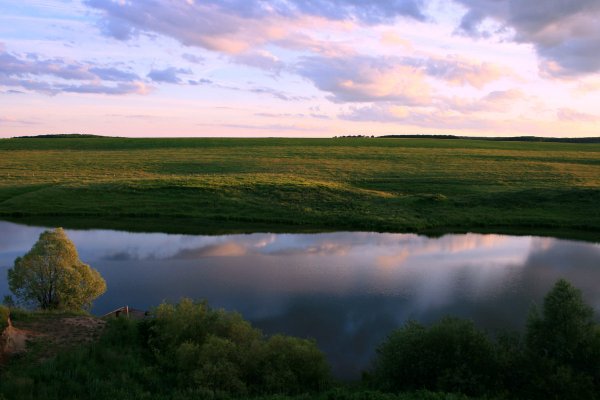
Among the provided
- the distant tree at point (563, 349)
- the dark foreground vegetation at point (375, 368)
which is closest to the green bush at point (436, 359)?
the dark foreground vegetation at point (375, 368)

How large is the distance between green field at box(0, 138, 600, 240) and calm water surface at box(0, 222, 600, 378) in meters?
3.78

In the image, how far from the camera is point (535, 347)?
478 inches

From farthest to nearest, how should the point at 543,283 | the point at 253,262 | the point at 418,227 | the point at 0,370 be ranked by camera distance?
1. the point at 418,227
2. the point at 253,262
3. the point at 543,283
4. the point at 0,370

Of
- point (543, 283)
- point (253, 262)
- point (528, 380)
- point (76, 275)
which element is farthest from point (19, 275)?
point (543, 283)

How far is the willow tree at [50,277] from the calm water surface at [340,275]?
5.90 feet

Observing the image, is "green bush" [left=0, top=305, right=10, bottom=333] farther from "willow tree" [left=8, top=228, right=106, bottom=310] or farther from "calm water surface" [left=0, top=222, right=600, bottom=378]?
"calm water surface" [left=0, top=222, right=600, bottom=378]

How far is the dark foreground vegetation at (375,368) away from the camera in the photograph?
1128 cm

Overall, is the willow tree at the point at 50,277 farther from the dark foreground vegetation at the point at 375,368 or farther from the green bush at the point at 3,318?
the dark foreground vegetation at the point at 375,368

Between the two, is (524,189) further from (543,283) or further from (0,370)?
(0,370)

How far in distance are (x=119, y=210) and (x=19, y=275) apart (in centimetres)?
2435

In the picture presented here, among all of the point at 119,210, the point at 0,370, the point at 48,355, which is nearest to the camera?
the point at 0,370

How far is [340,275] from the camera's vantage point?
2358 cm

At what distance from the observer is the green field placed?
38.2 meters

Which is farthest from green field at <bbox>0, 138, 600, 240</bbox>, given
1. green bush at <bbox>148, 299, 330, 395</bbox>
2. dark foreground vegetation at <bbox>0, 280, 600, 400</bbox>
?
dark foreground vegetation at <bbox>0, 280, 600, 400</bbox>
